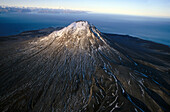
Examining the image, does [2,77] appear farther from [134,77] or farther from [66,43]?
[134,77]

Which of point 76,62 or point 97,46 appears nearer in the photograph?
point 76,62

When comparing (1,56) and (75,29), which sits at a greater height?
(75,29)

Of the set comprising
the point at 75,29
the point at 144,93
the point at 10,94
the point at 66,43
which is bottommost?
the point at 10,94

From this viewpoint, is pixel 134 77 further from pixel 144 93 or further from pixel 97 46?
pixel 97 46

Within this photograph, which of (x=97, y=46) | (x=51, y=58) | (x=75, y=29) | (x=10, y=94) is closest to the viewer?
(x=10, y=94)

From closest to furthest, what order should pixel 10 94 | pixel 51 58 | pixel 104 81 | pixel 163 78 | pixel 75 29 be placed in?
pixel 10 94 → pixel 104 81 → pixel 163 78 → pixel 51 58 → pixel 75 29

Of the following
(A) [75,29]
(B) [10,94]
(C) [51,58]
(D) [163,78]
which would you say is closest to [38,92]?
(B) [10,94]

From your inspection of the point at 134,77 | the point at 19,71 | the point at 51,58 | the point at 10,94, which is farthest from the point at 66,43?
the point at 134,77
